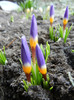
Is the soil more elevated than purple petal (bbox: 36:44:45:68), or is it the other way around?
purple petal (bbox: 36:44:45:68)

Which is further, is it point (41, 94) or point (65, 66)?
point (65, 66)

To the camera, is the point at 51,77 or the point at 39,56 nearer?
the point at 39,56

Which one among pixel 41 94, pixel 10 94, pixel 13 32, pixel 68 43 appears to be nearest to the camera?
pixel 41 94

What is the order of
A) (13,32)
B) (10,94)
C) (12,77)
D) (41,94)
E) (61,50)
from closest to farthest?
(41,94)
(10,94)
(12,77)
(61,50)
(13,32)

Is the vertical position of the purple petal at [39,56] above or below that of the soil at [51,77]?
above

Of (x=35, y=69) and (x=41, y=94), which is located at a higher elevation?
(x=35, y=69)

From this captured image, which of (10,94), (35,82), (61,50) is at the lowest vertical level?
(10,94)

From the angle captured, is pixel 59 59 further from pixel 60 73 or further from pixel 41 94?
pixel 41 94

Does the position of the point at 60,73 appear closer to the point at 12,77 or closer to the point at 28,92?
the point at 28,92

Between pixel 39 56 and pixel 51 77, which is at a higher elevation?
pixel 39 56

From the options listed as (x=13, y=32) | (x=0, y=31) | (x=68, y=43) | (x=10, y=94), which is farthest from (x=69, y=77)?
(x=0, y=31)
